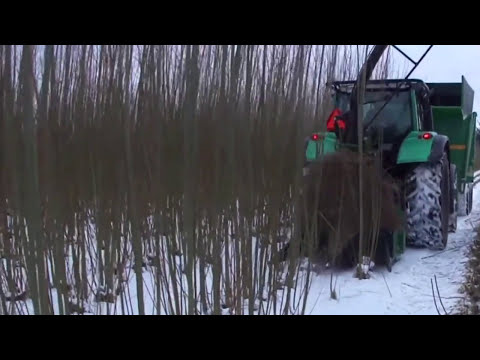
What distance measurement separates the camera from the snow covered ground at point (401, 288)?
13.9 feet

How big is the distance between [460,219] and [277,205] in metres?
7.33

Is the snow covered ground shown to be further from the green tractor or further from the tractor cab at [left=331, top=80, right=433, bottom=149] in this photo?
the tractor cab at [left=331, top=80, right=433, bottom=149]

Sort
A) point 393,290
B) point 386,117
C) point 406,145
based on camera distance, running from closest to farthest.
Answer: point 393,290 < point 406,145 < point 386,117

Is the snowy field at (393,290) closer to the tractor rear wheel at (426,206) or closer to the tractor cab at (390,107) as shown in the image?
the tractor rear wheel at (426,206)

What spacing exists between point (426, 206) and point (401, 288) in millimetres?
1267

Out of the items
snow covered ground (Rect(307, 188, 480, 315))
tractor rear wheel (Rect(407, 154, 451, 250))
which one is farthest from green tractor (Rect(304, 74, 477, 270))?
snow covered ground (Rect(307, 188, 480, 315))

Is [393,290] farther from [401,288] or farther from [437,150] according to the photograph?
[437,150]

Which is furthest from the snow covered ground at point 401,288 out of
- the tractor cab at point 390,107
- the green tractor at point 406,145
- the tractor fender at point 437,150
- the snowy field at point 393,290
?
the tractor cab at point 390,107

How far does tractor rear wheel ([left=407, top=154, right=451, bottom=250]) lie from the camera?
5789mm

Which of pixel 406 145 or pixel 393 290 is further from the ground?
pixel 406 145

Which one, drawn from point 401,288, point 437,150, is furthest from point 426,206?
point 401,288

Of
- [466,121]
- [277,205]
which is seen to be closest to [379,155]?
[277,205]

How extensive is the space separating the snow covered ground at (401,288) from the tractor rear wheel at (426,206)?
18 cm

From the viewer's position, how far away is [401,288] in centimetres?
486
